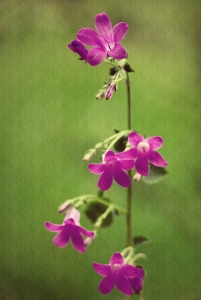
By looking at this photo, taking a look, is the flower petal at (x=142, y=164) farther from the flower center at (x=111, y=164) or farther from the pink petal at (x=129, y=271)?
the pink petal at (x=129, y=271)

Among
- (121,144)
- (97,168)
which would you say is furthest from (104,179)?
(121,144)

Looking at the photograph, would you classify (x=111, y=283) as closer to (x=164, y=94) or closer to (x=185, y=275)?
(x=185, y=275)

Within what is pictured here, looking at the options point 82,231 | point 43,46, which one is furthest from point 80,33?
point 43,46

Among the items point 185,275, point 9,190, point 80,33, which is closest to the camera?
point 80,33

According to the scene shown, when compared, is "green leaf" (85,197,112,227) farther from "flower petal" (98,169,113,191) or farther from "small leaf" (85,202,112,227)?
"flower petal" (98,169,113,191)

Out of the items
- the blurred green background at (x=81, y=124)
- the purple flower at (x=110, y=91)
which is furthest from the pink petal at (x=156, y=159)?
the blurred green background at (x=81, y=124)

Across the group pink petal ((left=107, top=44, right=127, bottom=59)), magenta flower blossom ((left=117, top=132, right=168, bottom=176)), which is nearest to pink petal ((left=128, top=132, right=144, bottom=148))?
magenta flower blossom ((left=117, top=132, right=168, bottom=176))
